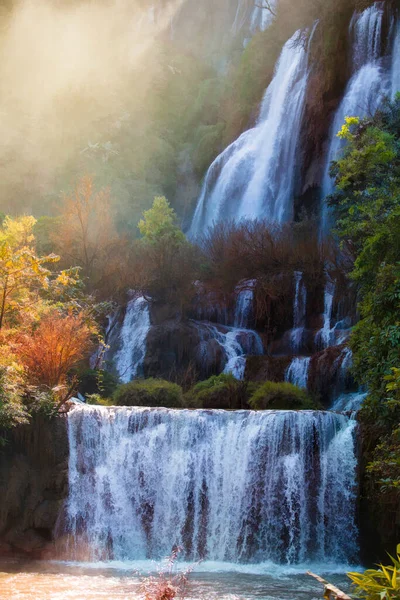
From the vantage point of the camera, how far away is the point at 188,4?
50688 millimetres

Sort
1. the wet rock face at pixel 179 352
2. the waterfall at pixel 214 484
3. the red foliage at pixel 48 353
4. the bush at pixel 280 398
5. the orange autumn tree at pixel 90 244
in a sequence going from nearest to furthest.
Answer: the waterfall at pixel 214 484 → the red foliage at pixel 48 353 → the bush at pixel 280 398 → the wet rock face at pixel 179 352 → the orange autumn tree at pixel 90 244

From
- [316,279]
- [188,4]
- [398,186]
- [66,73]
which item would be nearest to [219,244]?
[316,279]

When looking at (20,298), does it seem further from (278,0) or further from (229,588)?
(278,0)

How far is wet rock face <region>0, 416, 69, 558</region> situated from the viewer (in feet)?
49.3

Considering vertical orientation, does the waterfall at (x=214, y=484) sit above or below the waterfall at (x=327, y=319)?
below

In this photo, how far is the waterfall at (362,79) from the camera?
2820cm

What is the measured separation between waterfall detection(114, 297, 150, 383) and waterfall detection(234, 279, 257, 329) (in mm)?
3002

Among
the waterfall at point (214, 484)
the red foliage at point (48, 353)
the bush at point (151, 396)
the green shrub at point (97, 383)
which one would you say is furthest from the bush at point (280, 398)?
the green shrub at point (97, 383)

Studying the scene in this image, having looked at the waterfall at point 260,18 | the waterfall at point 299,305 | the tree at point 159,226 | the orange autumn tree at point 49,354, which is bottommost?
the orange autumn tree at point 49,354

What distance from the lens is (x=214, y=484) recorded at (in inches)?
613

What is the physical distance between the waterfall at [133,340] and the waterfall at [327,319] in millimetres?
5674

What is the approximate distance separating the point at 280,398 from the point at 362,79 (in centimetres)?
1601

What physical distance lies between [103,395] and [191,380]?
8.64 ft

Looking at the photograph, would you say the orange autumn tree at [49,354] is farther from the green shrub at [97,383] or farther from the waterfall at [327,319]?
the waterfall at [327,319]
